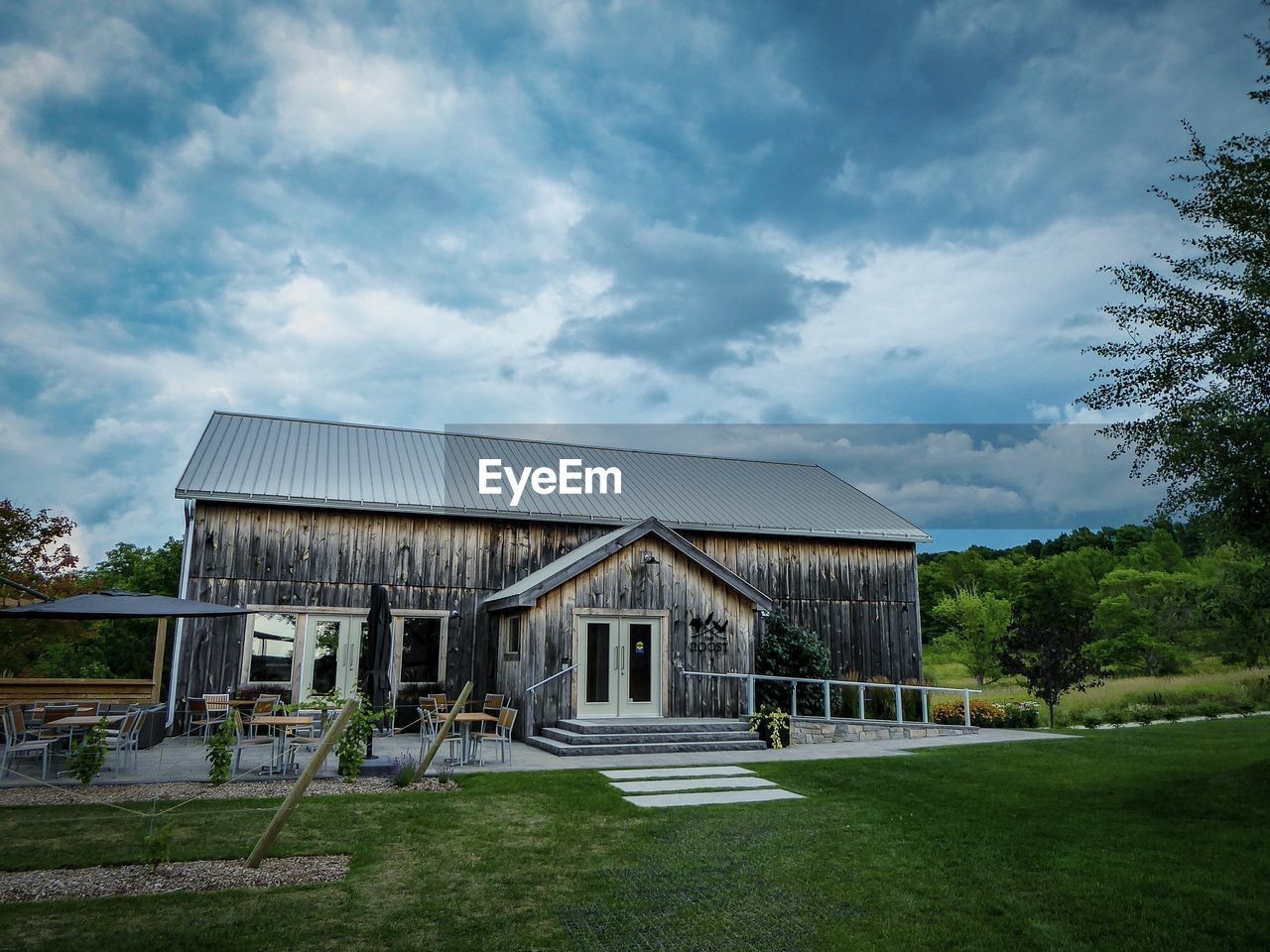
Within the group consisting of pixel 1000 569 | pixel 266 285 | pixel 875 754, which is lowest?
pixel 875 754

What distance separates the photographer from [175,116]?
55.2 ft

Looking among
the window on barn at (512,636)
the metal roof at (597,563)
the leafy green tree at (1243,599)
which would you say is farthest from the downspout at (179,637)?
the leafy green tree at (1243,599)

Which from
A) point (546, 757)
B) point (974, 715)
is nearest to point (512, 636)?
point (546, 757)

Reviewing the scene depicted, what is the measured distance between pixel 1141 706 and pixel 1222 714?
1754mm

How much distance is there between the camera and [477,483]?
63.9ft

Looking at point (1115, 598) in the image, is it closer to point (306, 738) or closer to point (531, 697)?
point (531, 697)

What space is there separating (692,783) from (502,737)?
3438 millimetres

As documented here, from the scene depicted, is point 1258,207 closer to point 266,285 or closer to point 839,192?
point 839,192

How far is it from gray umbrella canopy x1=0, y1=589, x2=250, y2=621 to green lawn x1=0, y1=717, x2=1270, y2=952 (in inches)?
135

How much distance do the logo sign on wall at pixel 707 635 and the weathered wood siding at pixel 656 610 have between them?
0.24ft

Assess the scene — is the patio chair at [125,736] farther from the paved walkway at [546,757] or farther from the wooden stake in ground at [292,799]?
the wooden stake in ground at [292,799]

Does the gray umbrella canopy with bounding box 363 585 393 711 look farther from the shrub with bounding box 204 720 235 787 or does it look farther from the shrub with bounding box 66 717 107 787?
the shrub with bounding box 66 717 107 787

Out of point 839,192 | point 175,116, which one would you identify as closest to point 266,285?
point 175,116

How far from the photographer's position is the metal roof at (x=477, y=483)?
685 inches
